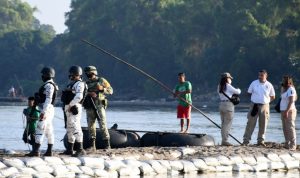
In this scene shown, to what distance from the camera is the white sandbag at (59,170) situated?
18.2 meters

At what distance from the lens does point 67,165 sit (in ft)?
60.7

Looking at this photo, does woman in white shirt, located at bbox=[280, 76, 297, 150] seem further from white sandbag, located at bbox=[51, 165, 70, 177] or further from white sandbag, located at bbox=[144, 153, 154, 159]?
white sandbag, located at bbox=[51, 165, 70, 177]

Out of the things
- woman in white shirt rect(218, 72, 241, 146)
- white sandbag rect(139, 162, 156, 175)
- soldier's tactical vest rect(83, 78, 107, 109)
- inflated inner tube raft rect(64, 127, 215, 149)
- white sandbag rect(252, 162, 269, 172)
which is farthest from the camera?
woman in white shirt rect(218, 72, 241, 146)

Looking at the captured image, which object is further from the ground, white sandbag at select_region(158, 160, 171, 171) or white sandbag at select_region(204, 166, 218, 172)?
white sandbag at select_region(158, 160, 171, 171)

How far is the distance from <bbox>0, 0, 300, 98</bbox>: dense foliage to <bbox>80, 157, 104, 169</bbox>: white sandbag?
65517 mm

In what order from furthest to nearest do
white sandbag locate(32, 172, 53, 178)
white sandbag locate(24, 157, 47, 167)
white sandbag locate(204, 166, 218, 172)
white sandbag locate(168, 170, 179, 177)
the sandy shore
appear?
1. white sandbag locate(204, 166, 218, 172)
2. the sandy shore
3. white sandbag locate(168, 170, 179, 177)
4. white sandbag locate(24, 157, 47, 167)
5. white sandbag locate(32, 172, 53, 178)

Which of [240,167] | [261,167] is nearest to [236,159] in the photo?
[240,167]

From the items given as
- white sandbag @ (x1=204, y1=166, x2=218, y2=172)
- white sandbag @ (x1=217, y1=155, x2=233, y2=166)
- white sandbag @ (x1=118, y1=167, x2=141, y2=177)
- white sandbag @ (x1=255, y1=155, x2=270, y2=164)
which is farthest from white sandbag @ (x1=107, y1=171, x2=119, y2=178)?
white sandbag @ (x1=255, y1=155, x2=270, y2=164)

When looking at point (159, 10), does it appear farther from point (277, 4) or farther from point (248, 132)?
point (248, 132)

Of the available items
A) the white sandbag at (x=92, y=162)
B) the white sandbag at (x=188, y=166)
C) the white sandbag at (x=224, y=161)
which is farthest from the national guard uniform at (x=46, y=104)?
the white sandbag at (x=224, y=161)

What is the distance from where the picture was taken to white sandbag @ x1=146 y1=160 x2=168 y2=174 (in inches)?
784

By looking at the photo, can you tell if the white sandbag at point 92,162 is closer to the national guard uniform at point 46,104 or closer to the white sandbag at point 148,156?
the national guard uniform at point 46,104

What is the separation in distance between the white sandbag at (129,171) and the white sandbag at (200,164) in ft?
5.25

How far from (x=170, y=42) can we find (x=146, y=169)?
95.1 m
